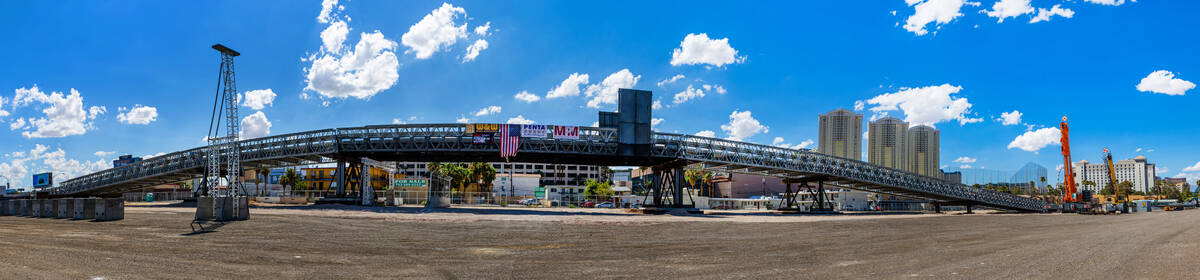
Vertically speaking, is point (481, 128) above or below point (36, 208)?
above

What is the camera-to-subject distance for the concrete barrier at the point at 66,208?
96.5ft

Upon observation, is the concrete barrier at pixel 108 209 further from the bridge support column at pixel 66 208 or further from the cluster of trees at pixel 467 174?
the cluster of trees at pixel 467 174

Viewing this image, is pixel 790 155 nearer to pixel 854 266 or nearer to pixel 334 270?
pixel 854 266

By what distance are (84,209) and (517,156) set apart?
29.1 m

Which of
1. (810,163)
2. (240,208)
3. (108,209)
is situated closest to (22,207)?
(108,209)

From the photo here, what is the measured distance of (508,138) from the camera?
1869 inches

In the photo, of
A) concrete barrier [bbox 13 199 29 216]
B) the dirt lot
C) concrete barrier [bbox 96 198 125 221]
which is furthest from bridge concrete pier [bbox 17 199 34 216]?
the dirt lot

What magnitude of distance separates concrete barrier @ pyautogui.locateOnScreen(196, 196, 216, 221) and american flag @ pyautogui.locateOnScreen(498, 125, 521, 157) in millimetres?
22893

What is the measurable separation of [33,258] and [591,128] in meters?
37.6

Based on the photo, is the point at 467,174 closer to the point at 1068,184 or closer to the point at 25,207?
the point at 25,207

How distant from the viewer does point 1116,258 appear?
47.4 ft

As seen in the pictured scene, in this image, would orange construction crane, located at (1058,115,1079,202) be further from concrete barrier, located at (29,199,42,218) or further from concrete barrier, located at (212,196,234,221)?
concrete barrier, located at (29,199,42,218)

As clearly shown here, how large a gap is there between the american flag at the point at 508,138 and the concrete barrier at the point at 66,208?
26.8 m

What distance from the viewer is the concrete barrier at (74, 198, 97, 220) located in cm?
2805
